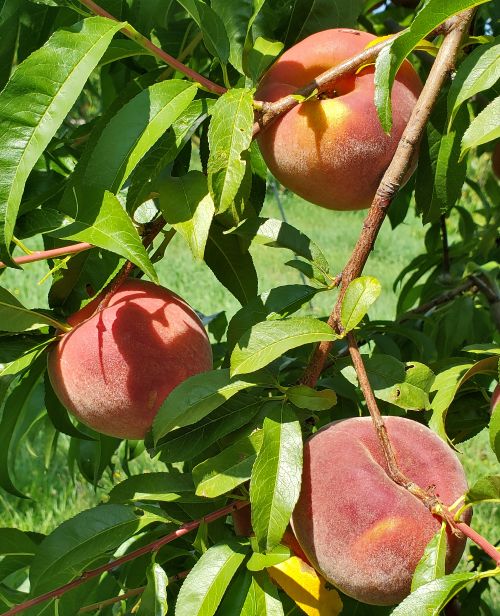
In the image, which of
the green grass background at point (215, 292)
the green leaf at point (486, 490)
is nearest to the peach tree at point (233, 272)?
the green leaf at point (486, 490)

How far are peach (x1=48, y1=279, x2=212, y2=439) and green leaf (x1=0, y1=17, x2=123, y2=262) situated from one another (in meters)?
0.15

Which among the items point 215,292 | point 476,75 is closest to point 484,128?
point 476,75

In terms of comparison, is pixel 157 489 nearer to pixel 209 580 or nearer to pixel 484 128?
pixel 209 580

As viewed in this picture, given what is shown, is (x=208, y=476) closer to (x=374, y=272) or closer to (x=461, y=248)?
(x=461, y=248)

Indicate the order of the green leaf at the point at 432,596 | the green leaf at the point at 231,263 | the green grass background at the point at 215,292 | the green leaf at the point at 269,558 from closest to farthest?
the green leaf at the point at 432,596, the green leaf at the point at 269,558, the green leaf at the point at 231,263, the green grass background at the point at 215,292

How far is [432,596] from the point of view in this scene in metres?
0.56

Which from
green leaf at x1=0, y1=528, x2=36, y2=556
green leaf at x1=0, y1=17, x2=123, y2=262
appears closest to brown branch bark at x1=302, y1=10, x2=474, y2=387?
green leaf at x1=0, y1=17, x2=123, y2=262

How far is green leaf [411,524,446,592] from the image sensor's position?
0.59 meters

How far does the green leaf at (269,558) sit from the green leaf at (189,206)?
23 centimetres

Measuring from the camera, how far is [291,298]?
0.75 m

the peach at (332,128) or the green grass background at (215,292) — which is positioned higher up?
the peach at (332,128)

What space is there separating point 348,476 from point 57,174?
0.50 m

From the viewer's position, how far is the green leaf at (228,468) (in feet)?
2.18

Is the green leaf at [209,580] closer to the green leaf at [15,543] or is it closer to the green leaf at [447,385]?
the green leaf at [447,385]
